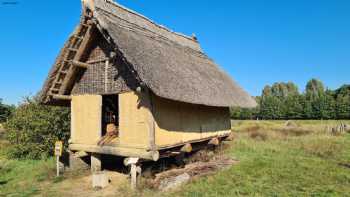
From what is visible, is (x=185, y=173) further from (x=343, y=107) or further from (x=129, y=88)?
(x=343, y=107)

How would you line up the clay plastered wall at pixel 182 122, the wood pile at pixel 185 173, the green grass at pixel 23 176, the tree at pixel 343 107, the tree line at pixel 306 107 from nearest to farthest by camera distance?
1. the wood pile at pixel 185 173
2. the green grass at pixel 23 176
3. the clay plastered wall at pixel 182 122
4. the tree at pixel 343 107
5. the tree line at pixel 306 107

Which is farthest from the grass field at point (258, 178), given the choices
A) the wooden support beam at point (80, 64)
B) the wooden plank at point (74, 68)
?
the wooden support beam at point (80, 64)

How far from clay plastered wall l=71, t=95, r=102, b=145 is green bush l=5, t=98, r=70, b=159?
403 centimetres

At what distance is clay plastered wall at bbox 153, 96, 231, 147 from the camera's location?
7.22 metres

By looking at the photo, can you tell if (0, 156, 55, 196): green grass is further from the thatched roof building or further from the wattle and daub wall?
the wattle and daub wall

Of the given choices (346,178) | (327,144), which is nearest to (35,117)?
(346,178)

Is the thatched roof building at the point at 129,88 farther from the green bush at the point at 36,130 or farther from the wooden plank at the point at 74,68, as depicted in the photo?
the green bush at the point at 36,130

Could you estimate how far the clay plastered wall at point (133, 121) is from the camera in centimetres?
695

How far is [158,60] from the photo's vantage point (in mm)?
7777

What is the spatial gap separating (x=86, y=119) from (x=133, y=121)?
2.04m

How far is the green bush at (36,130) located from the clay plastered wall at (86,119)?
4032 mm

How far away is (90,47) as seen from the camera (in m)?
8.30

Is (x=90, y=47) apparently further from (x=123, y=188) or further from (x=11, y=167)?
(x=11, y=167)

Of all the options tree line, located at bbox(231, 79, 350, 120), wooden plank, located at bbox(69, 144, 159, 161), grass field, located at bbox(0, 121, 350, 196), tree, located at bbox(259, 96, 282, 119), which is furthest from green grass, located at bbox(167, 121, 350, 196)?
tree, located at bbox(259, 96, 282, 119)
